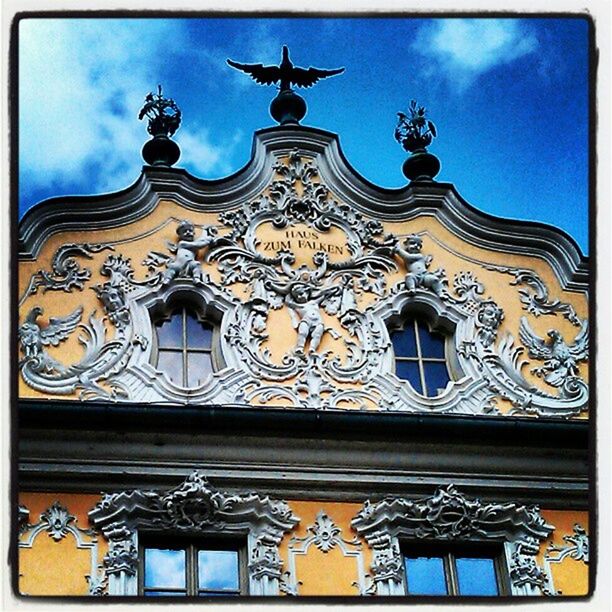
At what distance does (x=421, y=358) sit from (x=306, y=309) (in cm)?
81

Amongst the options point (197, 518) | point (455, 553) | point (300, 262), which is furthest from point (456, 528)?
point (300, 262)

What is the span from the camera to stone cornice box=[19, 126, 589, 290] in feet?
46.1

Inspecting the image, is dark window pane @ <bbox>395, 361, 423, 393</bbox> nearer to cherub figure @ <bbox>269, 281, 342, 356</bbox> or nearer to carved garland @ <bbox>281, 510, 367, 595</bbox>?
cherub figure @ <bbox>269, 281, 342, 356</bbox>

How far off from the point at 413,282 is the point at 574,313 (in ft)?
3.63

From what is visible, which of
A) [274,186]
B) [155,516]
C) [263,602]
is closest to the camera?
[263,602]

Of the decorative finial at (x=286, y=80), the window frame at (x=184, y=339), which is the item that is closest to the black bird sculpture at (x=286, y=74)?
the decorative finial at (x=286, y=80)

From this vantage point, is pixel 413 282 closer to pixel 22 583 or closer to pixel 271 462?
pixel 271 462

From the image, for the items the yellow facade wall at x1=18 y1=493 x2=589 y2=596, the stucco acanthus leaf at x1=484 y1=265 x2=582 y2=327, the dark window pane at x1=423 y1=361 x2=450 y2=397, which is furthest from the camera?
the stucco acanthus leaf at x1=484 y1=265 x2=582 y2=327

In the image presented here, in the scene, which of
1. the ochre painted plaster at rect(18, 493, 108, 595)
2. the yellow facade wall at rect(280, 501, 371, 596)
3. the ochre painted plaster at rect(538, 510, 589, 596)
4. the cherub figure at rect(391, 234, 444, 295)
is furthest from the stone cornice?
the yellow facade wall at rect(280, 501, 371, 596)

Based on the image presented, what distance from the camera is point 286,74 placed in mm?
14281

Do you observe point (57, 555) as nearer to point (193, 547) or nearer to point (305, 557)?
point (193, 547)

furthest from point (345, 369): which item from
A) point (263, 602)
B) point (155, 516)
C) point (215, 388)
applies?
point (263, 602)

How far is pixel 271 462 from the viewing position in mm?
12664

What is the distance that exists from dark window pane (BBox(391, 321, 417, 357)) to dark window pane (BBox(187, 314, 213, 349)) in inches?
47.0
